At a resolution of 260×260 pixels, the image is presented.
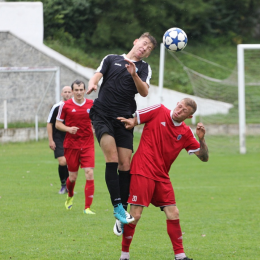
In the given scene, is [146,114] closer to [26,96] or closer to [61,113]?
[61,113]

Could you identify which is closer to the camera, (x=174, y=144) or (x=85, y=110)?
(x=174, y=144)

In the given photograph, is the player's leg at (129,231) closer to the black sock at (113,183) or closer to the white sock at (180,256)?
the black sock at (113,183)

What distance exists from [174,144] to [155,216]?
3332 mm

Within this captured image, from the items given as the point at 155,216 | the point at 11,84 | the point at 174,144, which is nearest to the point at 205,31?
the point at 11,84

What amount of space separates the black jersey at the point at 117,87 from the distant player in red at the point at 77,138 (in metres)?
3.10

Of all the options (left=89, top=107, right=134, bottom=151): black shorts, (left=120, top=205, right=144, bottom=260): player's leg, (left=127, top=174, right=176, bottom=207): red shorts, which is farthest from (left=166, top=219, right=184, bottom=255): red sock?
(left=89, top=107, right=134, bottom=151): black shorts

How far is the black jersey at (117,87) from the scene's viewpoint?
22.6ft

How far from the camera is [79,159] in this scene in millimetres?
10250

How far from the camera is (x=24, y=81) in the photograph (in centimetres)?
2550

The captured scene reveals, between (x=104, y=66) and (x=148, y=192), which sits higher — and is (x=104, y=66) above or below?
above

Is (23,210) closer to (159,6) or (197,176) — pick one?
(197,176)

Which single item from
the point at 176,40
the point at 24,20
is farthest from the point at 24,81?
the point at 176,40

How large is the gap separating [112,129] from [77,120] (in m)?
3.41

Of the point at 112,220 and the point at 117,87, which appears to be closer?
the point at 117,87
